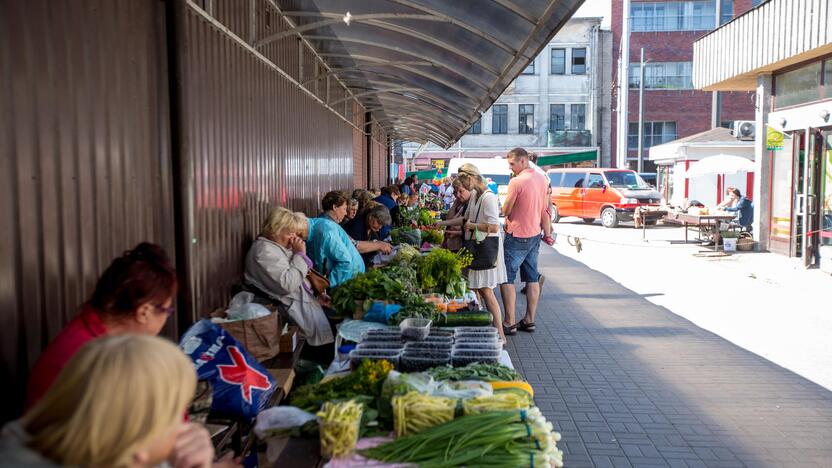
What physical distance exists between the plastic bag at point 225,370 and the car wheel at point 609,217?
884 inches

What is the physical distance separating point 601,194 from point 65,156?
78.1ft

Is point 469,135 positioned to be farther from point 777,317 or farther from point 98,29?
point 98,29

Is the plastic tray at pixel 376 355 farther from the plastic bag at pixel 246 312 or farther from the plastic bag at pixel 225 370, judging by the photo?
the plastic bag at pixel 246 312

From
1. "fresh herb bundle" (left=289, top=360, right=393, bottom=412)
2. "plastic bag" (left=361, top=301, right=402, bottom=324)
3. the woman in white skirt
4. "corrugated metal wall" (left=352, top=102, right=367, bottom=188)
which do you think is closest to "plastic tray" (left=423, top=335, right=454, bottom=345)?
"fresh herb bundle" (left=289, top=360, right=393, bottom=412)

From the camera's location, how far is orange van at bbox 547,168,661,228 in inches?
964

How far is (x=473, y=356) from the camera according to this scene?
12.4 ft

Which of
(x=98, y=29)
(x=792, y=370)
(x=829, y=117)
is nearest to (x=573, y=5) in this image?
(x=98, y=29)

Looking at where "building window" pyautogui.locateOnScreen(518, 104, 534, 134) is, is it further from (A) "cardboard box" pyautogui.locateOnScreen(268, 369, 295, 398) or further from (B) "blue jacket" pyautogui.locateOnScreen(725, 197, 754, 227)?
(A) "cardboard box" pyautogui.locateOnScreen(268, 369, 295, 398)

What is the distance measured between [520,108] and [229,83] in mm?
40682

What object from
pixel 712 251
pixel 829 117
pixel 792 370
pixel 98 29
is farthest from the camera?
pixel 712 251

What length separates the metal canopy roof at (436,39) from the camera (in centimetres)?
594

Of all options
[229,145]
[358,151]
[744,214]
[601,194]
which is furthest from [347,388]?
[601,194]

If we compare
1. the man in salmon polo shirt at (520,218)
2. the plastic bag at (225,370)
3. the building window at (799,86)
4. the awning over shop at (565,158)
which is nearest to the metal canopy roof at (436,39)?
the man in salmon polo shirt at (520,218)

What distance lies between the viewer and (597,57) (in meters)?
43.9
